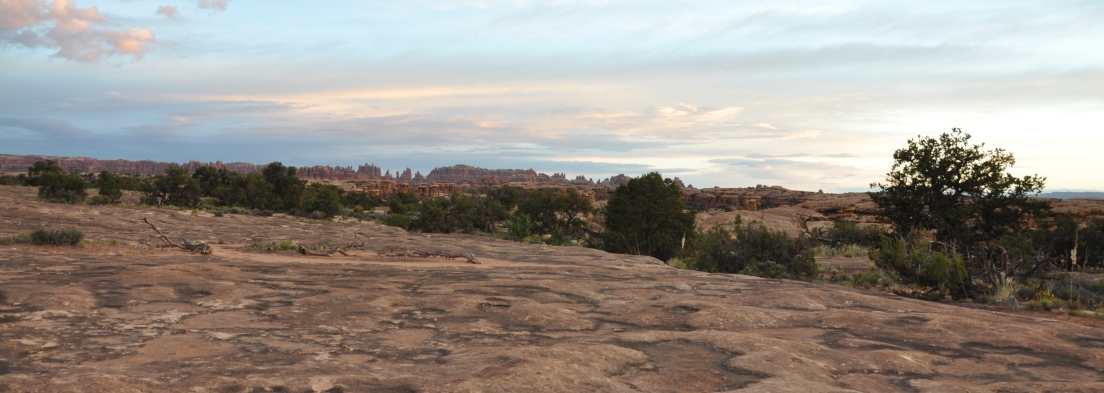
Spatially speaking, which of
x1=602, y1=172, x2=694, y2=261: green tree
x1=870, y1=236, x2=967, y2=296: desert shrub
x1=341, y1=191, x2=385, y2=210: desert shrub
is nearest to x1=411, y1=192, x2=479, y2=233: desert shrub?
x1=602, y1=172, x2=694, y2=261: green tree

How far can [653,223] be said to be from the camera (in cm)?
2669

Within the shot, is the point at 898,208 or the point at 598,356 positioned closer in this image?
the point at 598,356

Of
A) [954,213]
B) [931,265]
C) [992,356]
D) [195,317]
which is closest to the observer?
Result: [992,356]

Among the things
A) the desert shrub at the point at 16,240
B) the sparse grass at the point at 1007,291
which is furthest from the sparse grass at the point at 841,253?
→ the desert shrub at the point at 16,240

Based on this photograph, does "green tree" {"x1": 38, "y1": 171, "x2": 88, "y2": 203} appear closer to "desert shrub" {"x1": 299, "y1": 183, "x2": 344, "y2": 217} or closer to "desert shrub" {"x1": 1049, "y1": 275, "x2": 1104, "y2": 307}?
"desert shrub" {"x1": 299, "y1": 183, "x2": 344, "y2": 217}

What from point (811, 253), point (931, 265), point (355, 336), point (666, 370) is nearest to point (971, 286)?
point (931, 265)

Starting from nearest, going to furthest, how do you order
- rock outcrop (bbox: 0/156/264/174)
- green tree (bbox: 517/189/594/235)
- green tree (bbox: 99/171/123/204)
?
green tree (bbox: 99/171/123/204) → green tree (bbox: 517/189/594/235) → rock outcrop (bbox: 0/156/264/174)

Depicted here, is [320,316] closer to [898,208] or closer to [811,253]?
[811,253]

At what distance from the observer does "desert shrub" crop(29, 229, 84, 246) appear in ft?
42.7

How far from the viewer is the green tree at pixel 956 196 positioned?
22172 mm

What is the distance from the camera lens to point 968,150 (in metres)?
22.8

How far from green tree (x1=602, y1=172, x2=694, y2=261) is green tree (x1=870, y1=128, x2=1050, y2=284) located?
290 inches

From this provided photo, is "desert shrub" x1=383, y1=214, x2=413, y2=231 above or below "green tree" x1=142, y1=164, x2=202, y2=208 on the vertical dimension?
below

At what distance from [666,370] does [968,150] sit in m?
22.4
